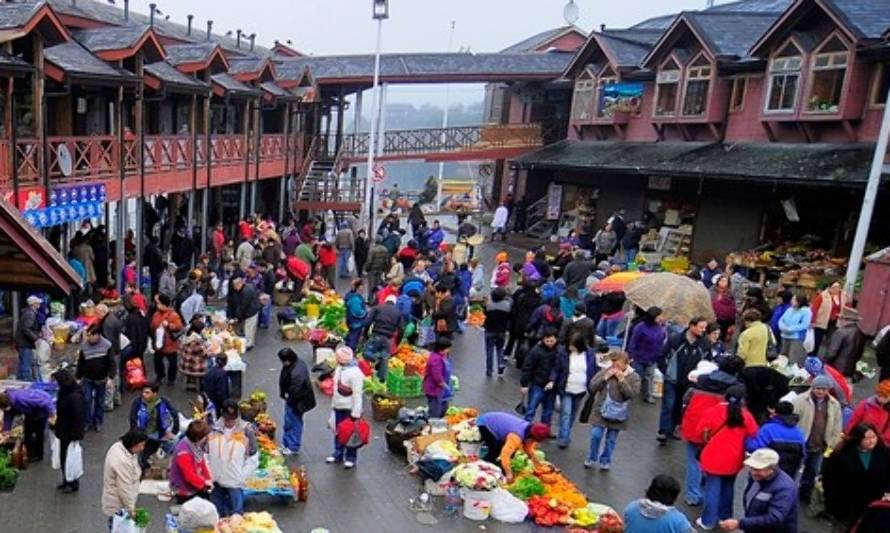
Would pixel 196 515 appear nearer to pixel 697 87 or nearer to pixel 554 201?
→ pixel 697 87

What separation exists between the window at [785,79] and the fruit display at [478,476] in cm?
1686

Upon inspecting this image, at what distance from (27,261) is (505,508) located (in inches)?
245

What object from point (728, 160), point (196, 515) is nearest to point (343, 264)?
point (728, 160)

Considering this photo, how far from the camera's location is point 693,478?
9.32m

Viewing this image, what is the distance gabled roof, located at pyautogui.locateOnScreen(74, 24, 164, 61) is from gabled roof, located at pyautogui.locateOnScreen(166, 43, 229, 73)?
2.70 metres

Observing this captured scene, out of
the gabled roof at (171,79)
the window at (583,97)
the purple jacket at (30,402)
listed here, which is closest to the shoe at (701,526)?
the purple jacket at (30,402)

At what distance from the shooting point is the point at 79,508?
8570 mm

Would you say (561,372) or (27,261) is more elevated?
(27,261)

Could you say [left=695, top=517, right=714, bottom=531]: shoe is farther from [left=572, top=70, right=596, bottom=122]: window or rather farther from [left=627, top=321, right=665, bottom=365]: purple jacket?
[left=572, top=70, right=596, bottom=122]: window

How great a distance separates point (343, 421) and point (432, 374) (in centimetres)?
162

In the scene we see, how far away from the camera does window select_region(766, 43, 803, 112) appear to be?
21.0 meters

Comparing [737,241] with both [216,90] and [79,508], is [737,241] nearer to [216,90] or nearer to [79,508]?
[216,90]

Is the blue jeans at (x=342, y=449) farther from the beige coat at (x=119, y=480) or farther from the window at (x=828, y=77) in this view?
the window at (x=828, y=77)

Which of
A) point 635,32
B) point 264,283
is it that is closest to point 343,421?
point 264,283
